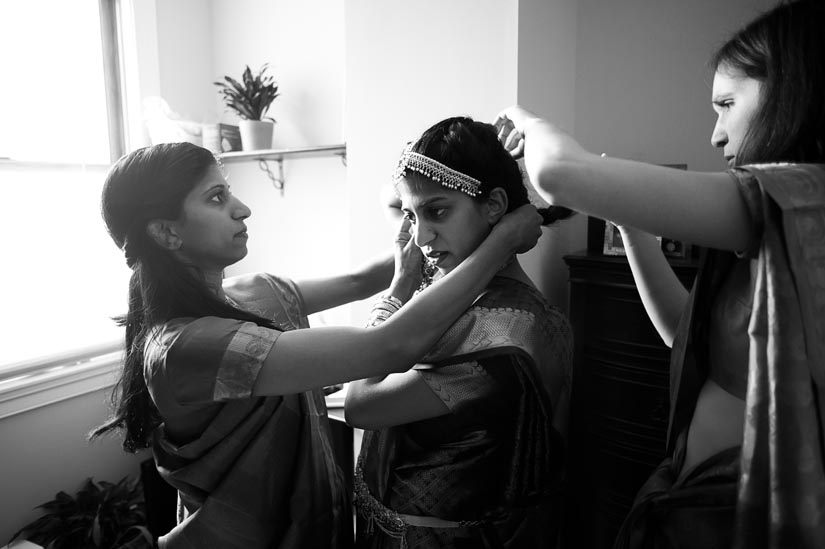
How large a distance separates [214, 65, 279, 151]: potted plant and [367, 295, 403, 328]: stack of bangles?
69.3 inches

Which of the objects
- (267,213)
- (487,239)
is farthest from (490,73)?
(267,213)

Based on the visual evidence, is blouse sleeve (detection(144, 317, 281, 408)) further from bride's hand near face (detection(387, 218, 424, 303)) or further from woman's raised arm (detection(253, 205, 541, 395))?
bride's hand near face (detection(387, 218, 424, 303))

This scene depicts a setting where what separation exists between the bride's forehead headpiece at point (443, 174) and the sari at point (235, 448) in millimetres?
383

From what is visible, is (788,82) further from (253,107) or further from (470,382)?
(253,107)

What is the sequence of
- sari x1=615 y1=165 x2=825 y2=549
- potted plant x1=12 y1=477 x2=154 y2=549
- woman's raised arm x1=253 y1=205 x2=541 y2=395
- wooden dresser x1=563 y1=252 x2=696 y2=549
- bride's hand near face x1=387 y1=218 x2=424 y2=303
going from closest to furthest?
sari x1=615 y1=165 x2=825 y2=549
woman's raised arm x1=253 y1=205 x2=541 y2=395
bride's hand near face x1=387 y1=218 x2=424 y2=303
wooden dresser x1=563 y1=252 x2=696 y2=549
potted plant x1=12 y1=477 x2=154 y2=549

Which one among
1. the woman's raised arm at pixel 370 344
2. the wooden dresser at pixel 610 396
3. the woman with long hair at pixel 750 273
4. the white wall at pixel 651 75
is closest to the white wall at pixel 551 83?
the white wall at pixel 651 75

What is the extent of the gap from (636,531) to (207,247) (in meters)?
0.87

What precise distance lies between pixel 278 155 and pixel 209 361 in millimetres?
1919

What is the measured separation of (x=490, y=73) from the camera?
5.80 ft

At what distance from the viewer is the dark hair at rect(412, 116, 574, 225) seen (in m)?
1.01

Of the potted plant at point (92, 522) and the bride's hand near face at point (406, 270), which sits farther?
the potted plant at point (92, 522)

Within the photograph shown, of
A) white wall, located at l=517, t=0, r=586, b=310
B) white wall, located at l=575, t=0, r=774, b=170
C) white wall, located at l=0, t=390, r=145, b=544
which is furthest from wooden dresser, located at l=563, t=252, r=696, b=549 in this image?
white wall, located at l=0, t=390, r=145, b=544

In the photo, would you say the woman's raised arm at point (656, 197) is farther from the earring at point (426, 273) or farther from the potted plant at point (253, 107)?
the potted plant at point (253, 107)

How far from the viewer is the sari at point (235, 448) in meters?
0.95
